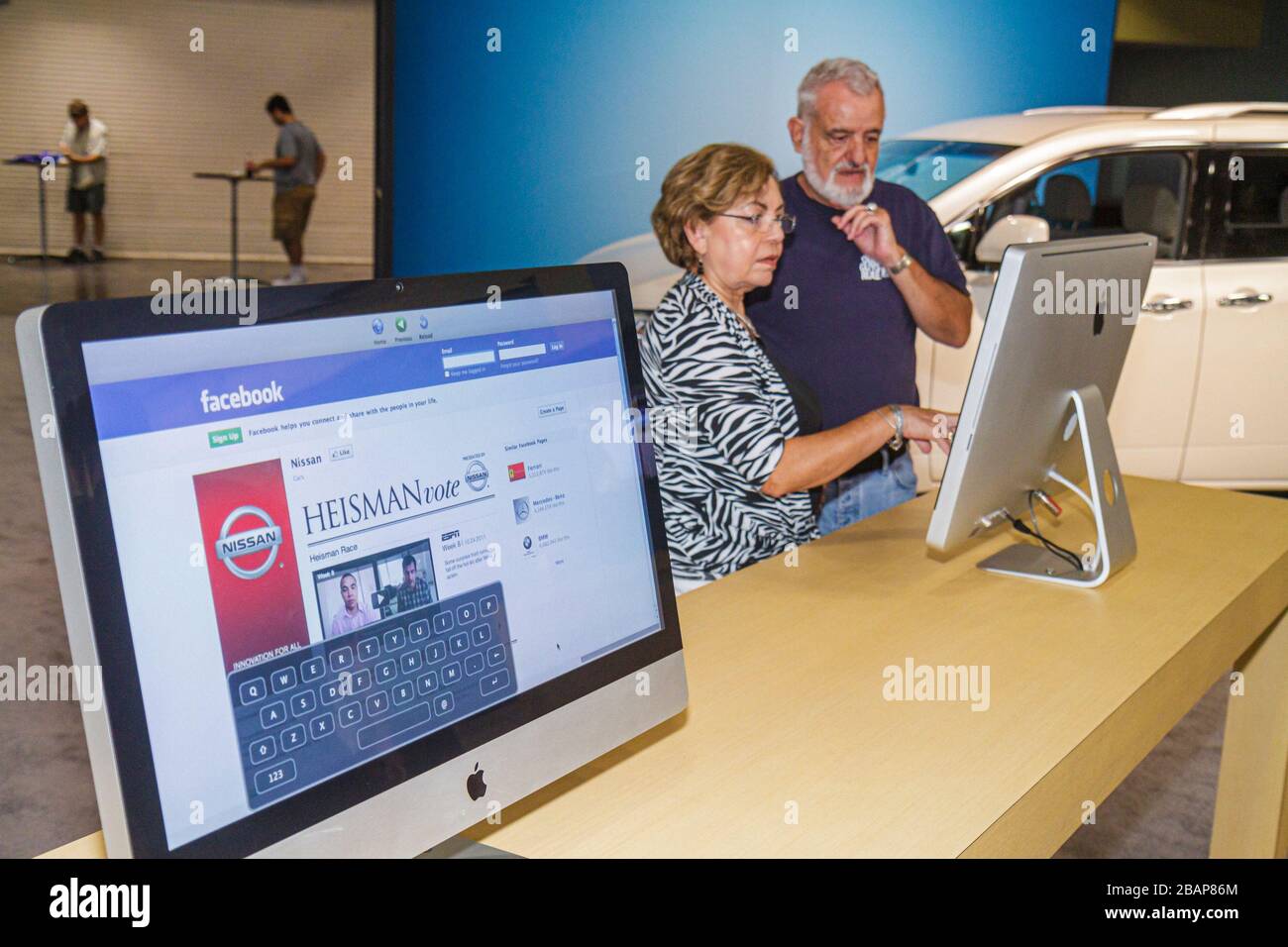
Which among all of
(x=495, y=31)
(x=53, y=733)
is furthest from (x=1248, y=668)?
(x=495, y=31)

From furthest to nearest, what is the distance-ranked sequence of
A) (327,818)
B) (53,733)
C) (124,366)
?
(53,733) < (327,818) < (124,366)

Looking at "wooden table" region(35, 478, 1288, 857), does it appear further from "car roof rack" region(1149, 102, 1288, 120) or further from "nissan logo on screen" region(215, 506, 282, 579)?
"car roof rack" region(1149, 102, 1288, 120)

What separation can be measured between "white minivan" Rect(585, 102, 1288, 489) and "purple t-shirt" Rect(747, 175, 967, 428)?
1.47 metres

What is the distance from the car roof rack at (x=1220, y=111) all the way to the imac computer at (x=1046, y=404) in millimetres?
2720

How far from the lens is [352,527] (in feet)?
2.71

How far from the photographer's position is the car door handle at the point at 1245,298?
13.8 ft

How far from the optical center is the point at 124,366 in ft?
2.33

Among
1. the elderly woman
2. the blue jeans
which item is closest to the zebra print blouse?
the elderly woman

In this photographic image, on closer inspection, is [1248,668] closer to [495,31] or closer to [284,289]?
[284,289]

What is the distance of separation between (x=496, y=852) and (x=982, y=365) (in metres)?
0.87

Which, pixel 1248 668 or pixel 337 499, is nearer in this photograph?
pixel 337 499

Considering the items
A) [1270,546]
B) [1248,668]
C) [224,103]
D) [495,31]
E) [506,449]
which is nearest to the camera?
[506,449]

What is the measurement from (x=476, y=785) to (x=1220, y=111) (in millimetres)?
4249

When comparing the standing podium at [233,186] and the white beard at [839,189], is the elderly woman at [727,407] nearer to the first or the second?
the white beard at [839,189]
